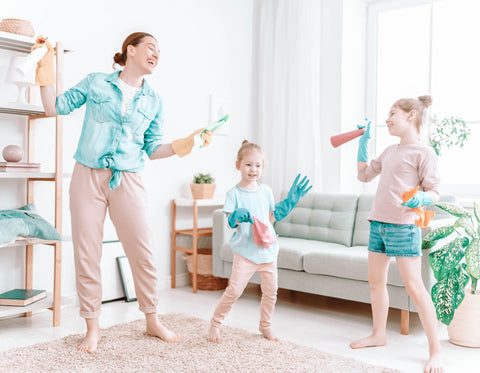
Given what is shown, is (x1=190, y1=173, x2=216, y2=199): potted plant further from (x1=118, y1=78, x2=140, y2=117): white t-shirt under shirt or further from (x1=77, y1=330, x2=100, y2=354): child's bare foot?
(x1=77, y1=330, x2=100, y2=354): child's bare foot

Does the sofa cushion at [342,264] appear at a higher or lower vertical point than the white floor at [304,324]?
higher

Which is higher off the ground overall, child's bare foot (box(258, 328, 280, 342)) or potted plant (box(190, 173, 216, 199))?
potted plant (box(190, 173, 216, 199))

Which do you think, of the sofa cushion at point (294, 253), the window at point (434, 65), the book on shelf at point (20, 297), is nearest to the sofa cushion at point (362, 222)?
the sofa cushion at point (294, 253)

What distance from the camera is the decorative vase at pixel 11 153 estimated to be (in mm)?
2701

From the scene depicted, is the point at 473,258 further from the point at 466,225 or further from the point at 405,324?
the point at 405,324

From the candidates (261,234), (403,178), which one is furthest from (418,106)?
(261,234)

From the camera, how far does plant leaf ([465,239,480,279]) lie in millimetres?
2402

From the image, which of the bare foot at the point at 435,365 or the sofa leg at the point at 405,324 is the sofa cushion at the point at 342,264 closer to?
the sofa leg at the point at 405,324

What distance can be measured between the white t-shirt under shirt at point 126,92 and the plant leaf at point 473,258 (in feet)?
5.89

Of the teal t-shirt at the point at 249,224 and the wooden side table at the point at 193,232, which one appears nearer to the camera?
the teal t-shirt at the point at 249,224

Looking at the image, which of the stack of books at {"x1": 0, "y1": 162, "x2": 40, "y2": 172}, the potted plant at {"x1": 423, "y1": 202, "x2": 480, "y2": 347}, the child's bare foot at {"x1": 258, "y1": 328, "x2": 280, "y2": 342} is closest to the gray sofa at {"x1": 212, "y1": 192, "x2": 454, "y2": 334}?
the potted plant at {"x1": 423, "y1": 202, "x2": 480, "y2": 347}

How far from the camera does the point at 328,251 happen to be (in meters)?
3.08

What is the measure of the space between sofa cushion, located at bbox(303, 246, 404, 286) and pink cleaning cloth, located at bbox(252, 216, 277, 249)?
76cm

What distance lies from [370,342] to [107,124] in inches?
65.1
